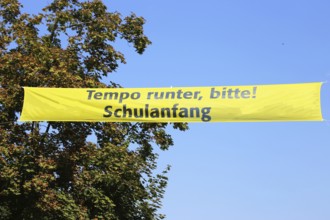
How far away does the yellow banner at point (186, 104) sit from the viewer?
9.62m

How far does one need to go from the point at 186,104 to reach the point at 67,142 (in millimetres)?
7982

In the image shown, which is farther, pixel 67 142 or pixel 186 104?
pixel 67 142

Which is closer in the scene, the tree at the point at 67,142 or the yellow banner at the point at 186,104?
the yellow banner at the point at 186,104

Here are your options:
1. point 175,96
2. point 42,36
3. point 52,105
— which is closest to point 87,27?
point 42,36

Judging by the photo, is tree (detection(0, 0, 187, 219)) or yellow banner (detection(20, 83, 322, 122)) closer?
yellow banner (detection(20, 83, 322, 122))

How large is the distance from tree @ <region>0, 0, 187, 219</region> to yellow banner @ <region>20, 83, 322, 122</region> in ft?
16.1

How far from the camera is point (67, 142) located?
16.9m

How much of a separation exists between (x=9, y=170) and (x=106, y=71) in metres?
5.20

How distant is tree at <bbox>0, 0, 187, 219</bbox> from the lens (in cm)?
1555

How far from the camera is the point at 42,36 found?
58.9 feet

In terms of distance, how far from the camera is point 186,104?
33.0 feet

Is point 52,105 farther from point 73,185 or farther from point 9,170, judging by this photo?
point 73,185

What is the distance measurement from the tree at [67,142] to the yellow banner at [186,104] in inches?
193

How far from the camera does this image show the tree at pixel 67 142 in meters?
15.5
